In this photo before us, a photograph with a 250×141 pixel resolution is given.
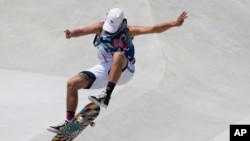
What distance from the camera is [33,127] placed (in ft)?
29.8

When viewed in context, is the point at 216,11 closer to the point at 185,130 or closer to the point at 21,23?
the point at 21,23

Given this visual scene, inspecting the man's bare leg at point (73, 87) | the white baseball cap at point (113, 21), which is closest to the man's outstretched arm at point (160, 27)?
the white baseball cap at point (113, 21)

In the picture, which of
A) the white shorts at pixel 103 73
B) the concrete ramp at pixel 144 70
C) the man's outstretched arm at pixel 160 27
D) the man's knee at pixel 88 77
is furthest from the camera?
the concrete ramp at pixel 144 70

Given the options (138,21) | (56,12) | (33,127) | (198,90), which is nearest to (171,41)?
(138,21)

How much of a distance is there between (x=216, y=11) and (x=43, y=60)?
14.0ft

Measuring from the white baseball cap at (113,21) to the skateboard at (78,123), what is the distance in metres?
0.98

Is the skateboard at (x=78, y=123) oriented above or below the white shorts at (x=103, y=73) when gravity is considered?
below

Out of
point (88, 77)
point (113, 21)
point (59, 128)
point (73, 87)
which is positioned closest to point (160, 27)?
point (113, 21)

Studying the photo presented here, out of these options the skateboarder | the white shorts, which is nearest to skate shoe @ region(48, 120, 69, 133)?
the skateboarder

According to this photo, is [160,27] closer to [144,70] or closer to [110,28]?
[110,28]

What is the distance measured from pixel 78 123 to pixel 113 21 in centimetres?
134

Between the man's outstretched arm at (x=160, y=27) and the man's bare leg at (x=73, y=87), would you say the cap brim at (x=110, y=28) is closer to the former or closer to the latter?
the man's outstretched arm at (x=160, y=27)

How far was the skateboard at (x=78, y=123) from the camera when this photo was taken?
26.2 ft

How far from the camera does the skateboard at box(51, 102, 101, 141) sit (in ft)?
26.2
